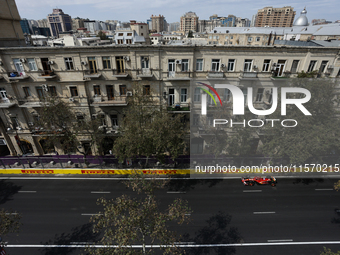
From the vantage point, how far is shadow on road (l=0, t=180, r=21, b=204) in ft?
81.5

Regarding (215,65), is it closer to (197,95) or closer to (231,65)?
(231,65)

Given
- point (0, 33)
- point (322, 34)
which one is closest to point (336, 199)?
point (0, 33)

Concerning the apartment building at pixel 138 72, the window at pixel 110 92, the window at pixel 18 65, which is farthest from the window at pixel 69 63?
the window at pixel 18 65

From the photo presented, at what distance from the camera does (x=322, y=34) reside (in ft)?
205

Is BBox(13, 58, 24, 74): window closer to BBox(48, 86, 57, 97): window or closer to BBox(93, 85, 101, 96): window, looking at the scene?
BBox(48, 86, 57, 97): window

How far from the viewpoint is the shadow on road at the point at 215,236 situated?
18.3 metres

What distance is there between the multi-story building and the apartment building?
326cm

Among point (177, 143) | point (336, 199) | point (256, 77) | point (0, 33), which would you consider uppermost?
point (0, 33)

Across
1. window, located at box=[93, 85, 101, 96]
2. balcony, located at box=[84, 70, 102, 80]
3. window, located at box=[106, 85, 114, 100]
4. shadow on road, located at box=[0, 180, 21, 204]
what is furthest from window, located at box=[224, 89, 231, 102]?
shadow on road, located at box=[0, 180, 21, 204]

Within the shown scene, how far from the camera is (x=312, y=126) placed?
22422 mm

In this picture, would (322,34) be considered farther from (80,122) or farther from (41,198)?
(41,198)

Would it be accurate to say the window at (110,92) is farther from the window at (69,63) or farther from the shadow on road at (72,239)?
the shadow on road at (72,239)

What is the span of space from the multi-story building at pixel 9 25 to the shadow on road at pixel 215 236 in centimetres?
3778

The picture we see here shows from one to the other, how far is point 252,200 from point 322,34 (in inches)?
2764
